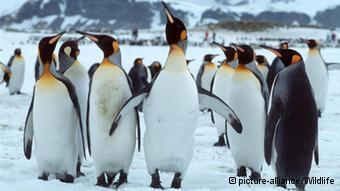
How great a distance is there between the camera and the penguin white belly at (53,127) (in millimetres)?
4598

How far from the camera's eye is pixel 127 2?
15512cm

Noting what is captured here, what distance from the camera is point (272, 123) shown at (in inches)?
181

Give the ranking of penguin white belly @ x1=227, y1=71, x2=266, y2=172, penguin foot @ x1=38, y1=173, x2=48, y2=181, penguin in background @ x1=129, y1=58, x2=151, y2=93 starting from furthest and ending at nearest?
penguin in background @ x1=129, y1=58, x2=151, y2=93 < penguin white belly @ x1=227, y1=71, x2=266, y2=172 < penguin foot @ x1=38, y1=173, x2=48, y2=181

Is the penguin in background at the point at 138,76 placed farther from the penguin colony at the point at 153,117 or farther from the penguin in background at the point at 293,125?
the penguin in background at the point at 293,125

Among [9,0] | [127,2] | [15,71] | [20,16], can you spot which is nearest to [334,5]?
[127,2]

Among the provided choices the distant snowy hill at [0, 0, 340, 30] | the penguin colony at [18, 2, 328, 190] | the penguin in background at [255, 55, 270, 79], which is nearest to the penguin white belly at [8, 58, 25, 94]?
the penguin in background at [255, 55, 270, 79]

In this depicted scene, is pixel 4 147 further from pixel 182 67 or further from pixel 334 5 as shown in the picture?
pixel 334 5

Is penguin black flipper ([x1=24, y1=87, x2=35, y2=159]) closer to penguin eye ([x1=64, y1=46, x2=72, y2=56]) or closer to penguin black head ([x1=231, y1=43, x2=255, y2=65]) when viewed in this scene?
penguin eye ([x1=64, y1=46, x2=72, y2=56])

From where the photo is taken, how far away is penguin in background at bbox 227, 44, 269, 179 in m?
5.19

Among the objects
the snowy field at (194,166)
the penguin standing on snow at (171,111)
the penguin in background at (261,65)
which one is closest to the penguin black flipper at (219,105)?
the penguin standing on snow at (171,111)

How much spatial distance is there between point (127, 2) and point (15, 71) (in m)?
144

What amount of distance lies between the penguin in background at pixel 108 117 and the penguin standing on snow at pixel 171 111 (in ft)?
0.37

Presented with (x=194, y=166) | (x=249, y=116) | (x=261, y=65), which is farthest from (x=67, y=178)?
(x=261, y=65)

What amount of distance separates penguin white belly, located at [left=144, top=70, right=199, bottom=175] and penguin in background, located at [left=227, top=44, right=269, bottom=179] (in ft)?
2.90
